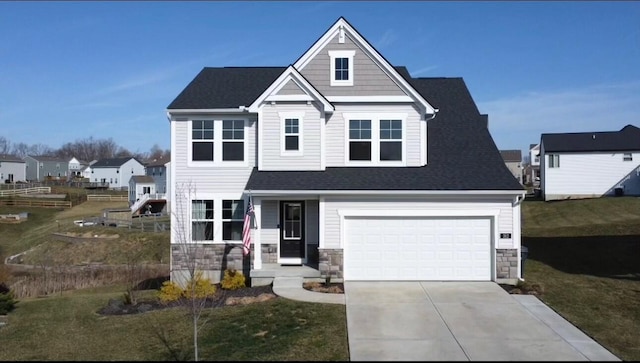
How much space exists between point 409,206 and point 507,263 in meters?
3.55

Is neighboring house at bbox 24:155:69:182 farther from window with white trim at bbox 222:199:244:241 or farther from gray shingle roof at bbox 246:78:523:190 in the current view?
gray shingle roof at bbox 246:78:523:190

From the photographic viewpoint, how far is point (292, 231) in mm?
18094

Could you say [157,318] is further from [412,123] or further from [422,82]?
[422,82]

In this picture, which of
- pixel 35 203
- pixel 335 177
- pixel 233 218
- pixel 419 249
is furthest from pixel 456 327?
pixel 35 203

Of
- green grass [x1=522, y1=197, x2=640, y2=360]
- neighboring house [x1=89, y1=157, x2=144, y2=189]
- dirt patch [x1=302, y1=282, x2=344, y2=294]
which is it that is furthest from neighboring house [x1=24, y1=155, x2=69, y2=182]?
dirt patch [x1=302, y1=282, x2=344, y2=294]

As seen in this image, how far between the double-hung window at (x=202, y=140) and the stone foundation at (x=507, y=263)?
33.4 ft

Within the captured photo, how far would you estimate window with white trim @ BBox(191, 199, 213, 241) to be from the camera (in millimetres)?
18172

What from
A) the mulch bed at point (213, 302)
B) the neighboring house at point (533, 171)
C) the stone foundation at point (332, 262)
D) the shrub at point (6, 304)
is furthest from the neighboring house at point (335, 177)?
the neighboring house at point (533, 171)

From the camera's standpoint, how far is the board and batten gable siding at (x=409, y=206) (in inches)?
651

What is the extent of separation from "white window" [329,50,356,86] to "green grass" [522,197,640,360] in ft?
29.6

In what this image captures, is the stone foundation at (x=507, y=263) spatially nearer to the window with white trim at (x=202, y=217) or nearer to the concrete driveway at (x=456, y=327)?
the concrete driveway at (x=456, y=327)

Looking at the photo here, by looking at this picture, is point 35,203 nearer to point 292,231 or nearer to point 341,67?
point 292,231

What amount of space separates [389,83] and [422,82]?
4.90 meters

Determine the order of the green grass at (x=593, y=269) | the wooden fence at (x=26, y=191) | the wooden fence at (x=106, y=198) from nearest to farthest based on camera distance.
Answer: the green grass at (x=593, y=269)
the wooden fence at (x=106, y=198)
the wooden fence at (x=26, y=191)
